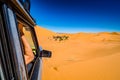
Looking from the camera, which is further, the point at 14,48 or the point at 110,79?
the point at 110,79

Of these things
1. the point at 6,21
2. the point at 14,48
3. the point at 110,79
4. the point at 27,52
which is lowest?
the point at 110,79

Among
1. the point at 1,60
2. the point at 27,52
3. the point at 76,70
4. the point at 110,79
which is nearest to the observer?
the point at 1,60

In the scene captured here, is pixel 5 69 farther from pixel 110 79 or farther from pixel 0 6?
pixel 110 79

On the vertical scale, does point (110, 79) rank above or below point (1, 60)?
below

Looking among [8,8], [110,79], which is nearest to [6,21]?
[8,8]

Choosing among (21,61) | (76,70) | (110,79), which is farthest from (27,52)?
A: (76,70)

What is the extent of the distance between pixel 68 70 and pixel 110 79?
75.9 inches

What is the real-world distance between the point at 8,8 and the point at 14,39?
0.60 feet

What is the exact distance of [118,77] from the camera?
6.85 m

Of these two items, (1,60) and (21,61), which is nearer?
(1,60)

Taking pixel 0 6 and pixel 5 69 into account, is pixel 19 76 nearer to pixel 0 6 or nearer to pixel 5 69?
pixel 5 69

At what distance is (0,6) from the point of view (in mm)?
1158

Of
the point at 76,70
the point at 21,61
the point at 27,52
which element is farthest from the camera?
the point at 76,70

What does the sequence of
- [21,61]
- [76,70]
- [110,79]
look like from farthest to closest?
[76,70] → [110,79] → [21,61]
